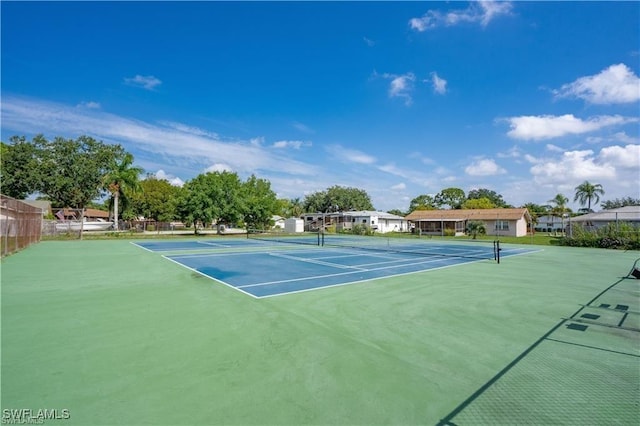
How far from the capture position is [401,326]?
5.49 meters

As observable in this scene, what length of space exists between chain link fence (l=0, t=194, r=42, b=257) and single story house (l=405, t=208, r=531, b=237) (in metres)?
38.6

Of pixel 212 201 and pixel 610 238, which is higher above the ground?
pixel 212 201

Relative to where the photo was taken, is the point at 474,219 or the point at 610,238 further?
the point at 474,219

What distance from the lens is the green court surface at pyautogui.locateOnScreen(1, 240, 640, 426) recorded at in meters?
3.04

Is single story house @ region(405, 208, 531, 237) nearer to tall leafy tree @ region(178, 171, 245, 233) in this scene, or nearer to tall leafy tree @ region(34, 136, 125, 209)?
tall leafy tree @ region(178, 171, 245, 233)

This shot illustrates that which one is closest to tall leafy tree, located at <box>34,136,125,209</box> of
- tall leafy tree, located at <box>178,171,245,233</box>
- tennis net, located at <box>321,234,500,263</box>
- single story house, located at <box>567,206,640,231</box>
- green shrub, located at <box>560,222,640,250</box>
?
tall leafy tree, located at <box>178,171,245,233</box>

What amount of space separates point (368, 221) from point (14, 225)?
42.4 metres

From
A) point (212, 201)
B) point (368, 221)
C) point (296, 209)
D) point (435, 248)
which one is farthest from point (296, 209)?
point (435, 248)

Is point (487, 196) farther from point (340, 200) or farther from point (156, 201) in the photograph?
point (156, 201)

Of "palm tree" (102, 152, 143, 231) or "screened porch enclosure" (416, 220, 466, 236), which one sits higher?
"palm tree" (102, 152, 143, 231)

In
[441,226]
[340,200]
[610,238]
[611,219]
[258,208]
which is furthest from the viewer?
[340,200]

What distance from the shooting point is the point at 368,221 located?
5097 centimetres

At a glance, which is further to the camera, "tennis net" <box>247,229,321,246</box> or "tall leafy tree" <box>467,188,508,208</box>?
"tall leafy tree" <box>467,188,508,208</box>

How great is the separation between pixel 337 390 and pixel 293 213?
7168 centimetres
